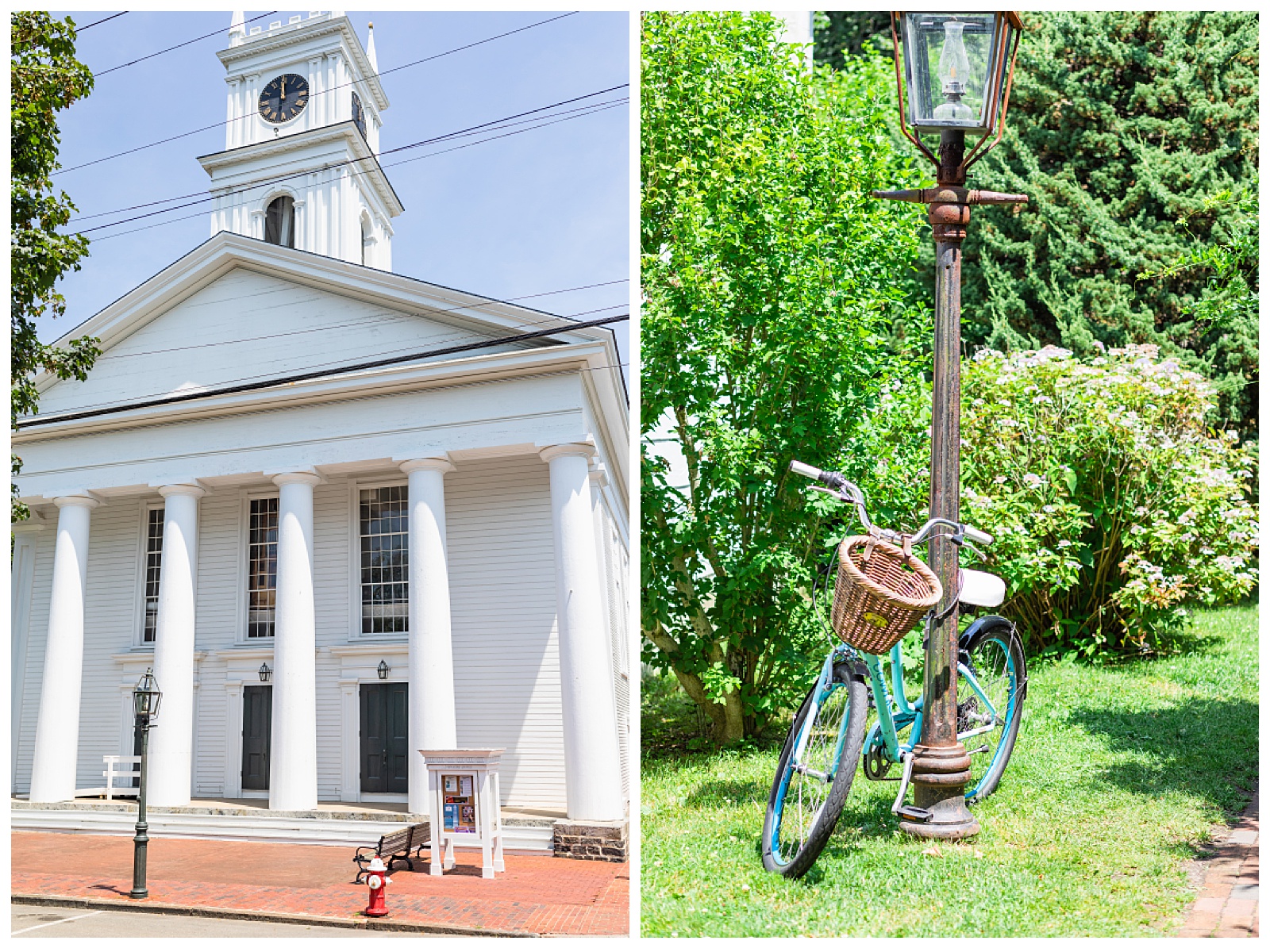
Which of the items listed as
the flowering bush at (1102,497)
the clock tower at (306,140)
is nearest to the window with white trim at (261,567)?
the clock tower at (306,140)

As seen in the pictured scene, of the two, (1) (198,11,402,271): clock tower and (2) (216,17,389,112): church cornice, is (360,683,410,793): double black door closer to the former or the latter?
(1) (198,11,402,271): clock tower

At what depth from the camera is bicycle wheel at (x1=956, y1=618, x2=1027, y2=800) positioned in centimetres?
463

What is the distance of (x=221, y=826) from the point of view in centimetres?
716

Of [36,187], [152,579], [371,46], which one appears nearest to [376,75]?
[371,46]

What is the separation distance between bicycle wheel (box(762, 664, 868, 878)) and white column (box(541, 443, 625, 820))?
2.76 m

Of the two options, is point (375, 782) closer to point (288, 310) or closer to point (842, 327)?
point (288, 310)

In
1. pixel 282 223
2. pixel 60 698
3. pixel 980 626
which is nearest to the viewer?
pixel 980 626

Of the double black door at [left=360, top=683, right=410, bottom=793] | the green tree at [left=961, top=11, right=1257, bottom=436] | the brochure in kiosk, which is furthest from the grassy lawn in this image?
the green tree at [left=961, top=11, right=1257, bottom=436]

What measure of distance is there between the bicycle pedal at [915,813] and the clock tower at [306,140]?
3.85m

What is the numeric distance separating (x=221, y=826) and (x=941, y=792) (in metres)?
5.24

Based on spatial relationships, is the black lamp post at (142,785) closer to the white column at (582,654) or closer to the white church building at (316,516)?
the white church building at (316,516)

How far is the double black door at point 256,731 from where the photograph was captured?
8698mm

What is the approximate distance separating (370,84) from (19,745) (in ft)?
16.3

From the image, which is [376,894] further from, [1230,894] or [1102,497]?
[1102,497]
